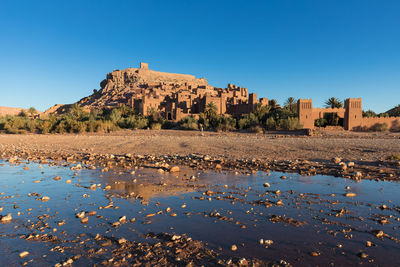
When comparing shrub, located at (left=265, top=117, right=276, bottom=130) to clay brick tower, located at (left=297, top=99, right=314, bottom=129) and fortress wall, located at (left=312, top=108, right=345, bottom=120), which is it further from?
fortress wall, located at (left=312, top=108, right=345, bottom=120)

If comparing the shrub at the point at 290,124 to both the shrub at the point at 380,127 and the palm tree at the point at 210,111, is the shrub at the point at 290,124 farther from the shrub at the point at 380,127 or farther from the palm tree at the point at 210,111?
the palm tree at the point at 210,111

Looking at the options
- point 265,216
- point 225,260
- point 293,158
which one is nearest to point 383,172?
point 293,158

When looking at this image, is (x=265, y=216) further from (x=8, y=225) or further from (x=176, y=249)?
(x=8, y=225)

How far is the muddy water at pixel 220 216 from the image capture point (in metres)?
2.97

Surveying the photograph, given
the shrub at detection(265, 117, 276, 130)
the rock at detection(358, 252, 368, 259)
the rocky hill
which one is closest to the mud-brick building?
the shrub at detection(265, 117, 276, 130)

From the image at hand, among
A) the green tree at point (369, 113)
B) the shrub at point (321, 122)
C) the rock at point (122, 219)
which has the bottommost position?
the rock at point (122, 219)

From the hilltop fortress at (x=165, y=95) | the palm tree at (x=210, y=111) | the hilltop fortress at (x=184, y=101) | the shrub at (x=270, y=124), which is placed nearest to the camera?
the shrub at (x=270, y=124)

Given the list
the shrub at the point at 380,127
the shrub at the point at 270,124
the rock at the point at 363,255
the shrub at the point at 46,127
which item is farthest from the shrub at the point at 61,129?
the shrub at the point at 380,127

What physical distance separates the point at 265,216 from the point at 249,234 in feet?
2.48

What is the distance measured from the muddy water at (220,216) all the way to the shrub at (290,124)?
17.8 m

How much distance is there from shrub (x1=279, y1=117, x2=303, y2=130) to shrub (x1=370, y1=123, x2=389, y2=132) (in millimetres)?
7767

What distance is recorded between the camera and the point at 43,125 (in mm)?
27141

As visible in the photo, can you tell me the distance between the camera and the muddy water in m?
2.97

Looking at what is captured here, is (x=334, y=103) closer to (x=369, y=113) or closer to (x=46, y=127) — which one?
(x=369, y=113)
